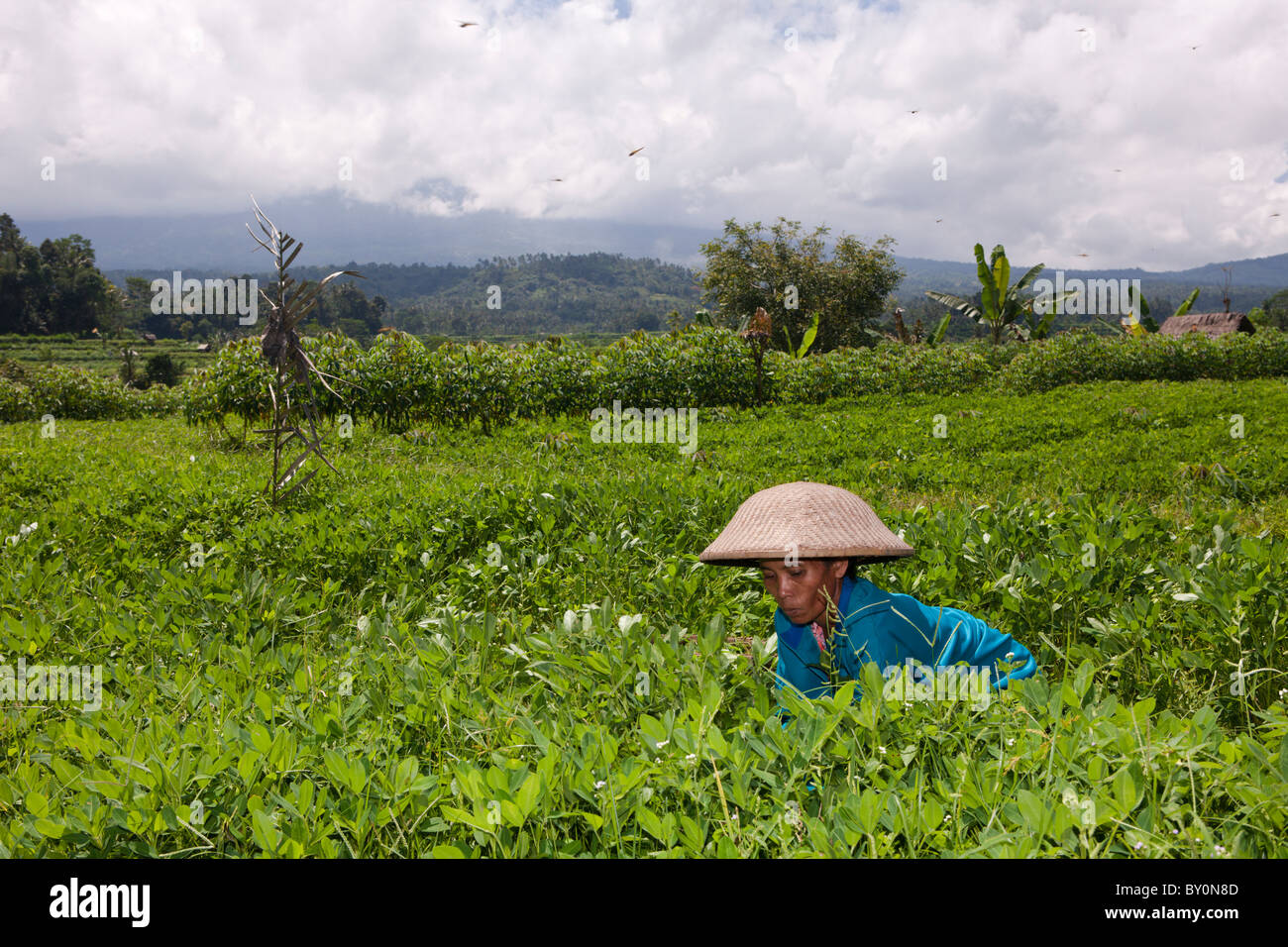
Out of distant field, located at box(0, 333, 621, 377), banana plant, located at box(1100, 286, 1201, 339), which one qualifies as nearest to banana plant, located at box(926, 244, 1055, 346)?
banana plant, located at box(1100, 286, 1201, 339)

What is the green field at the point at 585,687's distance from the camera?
1.59m

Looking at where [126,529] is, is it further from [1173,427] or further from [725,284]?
[725,284]

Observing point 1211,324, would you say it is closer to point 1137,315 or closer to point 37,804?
point 1137,315

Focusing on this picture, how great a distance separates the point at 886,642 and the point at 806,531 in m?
0.47

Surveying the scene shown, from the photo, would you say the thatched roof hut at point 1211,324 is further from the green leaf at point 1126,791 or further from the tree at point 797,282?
the green leaf at point 1126,791

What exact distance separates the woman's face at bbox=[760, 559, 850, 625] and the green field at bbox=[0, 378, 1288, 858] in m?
0.16

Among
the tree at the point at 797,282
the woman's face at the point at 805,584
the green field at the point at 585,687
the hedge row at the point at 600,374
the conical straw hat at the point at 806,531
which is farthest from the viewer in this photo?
the tree at the point at 797,282

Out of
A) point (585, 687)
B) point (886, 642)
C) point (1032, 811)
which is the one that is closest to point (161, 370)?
point (585, 687)

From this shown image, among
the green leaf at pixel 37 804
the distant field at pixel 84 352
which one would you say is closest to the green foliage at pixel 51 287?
the distant field at pixel 84 352

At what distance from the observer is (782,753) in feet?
5.83

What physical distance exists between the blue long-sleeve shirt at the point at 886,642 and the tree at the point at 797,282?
1493 inches
